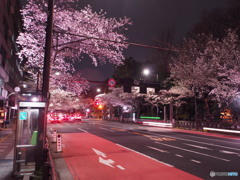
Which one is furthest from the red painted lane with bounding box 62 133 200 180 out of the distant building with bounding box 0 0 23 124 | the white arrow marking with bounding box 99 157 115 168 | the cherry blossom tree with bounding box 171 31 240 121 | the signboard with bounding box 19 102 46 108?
the distant building with bounding box 0 0 23 124

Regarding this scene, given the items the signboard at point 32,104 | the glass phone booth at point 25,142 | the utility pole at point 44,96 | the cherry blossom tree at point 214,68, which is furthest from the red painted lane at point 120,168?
the cherry blossom tree at point 214,68

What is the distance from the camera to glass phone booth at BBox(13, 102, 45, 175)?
6891 mm

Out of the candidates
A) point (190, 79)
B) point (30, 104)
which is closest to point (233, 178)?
point (30, 104)

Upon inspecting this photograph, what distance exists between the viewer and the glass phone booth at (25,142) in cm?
689

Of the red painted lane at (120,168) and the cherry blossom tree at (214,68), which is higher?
the cherry blossom tree at (214,68)

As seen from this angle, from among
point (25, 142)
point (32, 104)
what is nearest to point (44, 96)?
point (32, 104)

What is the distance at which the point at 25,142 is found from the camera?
745cm

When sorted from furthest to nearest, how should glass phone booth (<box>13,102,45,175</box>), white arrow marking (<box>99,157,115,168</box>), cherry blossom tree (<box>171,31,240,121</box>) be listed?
1. cherry blossom tree (<box>171,31,240,121</box>)
2. white arrow marking (<box>99,157,115,168</box>)
3. glass phone booth (<box>13,102,45,175</box>)

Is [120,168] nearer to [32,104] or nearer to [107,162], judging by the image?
[107,162]

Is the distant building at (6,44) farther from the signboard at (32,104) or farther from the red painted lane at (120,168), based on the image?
the signboard at (32,104)

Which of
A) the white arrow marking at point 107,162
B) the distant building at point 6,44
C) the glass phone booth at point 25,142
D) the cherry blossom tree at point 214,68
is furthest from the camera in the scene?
the distant building at point 6,44

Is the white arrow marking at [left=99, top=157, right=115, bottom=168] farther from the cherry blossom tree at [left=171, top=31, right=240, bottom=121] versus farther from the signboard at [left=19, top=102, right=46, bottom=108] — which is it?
the cherry blossom tree at [left=171, top=31, right=240, bottom=121]

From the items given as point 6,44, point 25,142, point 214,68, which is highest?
point 6,44

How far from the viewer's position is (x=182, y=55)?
2853cm
